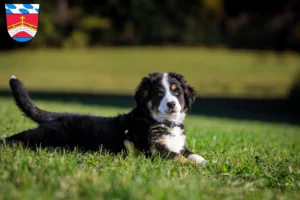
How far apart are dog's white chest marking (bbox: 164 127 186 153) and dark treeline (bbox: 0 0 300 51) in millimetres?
20984

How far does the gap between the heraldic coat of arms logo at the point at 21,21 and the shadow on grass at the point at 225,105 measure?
1409 cm

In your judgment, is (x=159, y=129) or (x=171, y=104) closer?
(x=171, y=104)

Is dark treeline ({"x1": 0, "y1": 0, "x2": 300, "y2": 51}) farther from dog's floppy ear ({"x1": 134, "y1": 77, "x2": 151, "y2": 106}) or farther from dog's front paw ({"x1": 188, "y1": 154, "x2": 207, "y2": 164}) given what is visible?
dog's front paw ({"x1": 188, "y1": 154, "x2": 207, "y2": 164})

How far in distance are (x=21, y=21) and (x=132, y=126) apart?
207 cm

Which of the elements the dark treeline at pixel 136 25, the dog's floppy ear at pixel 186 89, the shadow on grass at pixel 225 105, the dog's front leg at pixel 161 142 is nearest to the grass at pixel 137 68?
the dark treeline at pixel 136 25

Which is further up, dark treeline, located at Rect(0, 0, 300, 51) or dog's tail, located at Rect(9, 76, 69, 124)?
dark treeline, located at Rect(0, 0, 300, 51)

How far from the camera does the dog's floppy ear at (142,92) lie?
5.44 m

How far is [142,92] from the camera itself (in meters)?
5.47

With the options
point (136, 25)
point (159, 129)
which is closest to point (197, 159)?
point (159, 129)

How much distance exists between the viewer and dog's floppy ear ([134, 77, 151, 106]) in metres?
5.44

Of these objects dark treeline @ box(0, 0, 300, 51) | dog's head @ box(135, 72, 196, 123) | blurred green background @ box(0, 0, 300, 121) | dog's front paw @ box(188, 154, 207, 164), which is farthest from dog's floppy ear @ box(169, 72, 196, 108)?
dark treeline @ box(0, 0, 300, 51)

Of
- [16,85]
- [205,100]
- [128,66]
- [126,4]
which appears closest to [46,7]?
[126,4]

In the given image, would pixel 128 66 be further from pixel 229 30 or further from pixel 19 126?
pixel 19 126

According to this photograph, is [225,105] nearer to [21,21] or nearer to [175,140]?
[175,140]
